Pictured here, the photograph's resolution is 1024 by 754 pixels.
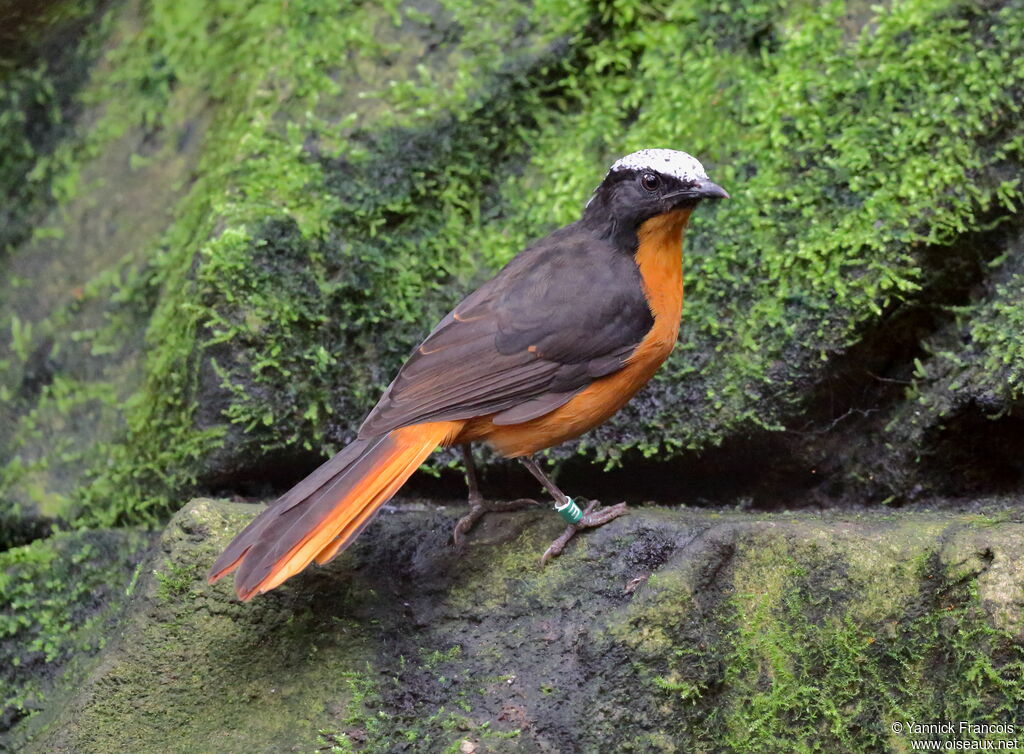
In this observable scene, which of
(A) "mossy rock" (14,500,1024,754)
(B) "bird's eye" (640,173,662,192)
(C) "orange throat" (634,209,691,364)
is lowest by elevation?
(A) "mossy rock" (14,500,1024,754)

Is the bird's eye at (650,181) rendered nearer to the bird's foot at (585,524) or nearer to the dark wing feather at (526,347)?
the dark wing feather at (526,347)

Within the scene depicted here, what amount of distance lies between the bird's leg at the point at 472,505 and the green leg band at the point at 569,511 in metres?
0.41

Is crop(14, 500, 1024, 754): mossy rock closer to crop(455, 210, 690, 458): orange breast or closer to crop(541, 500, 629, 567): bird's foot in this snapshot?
crop(541, 500, 629, 567): bird's foot

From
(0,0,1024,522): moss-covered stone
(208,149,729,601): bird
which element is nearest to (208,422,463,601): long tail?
(208,149,729,601): bird

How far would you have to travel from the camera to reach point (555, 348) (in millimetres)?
3990

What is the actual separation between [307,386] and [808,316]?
2197mm

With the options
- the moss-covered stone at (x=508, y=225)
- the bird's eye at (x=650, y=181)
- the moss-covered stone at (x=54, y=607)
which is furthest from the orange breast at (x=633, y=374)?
the moss-covered stone at (x=54, y=607)

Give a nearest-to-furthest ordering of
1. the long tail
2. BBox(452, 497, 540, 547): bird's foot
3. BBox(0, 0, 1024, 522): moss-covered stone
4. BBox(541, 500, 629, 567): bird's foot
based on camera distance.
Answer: the long tail, BBox(541, 500, 629, 567): bird's foot, BBox(452, 497, 540, 547): bird's foot, BBox(0, 0, 1024, 522): moss-covered stone

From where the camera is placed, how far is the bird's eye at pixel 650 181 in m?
4.08
